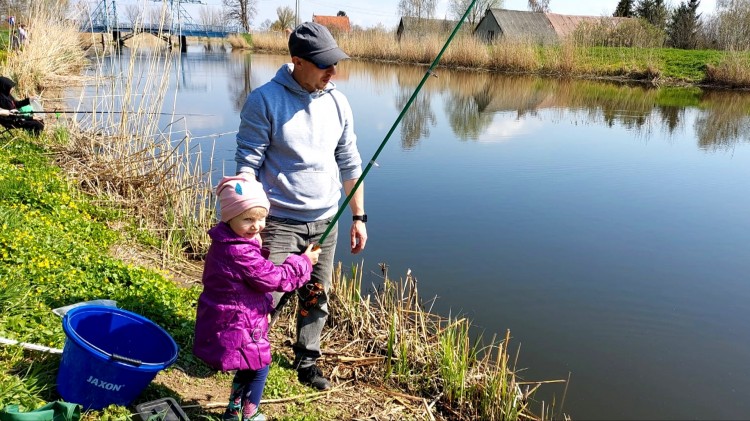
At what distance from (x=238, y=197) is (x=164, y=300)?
1.53 m

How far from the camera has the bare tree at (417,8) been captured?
42750 mm

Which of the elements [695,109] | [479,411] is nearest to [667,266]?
[479,411]

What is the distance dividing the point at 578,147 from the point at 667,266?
17.7 ft

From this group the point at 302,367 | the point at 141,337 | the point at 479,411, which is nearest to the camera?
the point at 141,337

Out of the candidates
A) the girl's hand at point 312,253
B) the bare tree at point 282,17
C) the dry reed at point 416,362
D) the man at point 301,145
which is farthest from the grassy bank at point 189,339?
the bare tree at point 282,17

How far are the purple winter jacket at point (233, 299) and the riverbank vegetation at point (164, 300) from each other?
45 centimetres

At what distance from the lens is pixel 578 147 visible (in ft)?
35.8

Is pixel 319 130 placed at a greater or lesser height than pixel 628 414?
greater

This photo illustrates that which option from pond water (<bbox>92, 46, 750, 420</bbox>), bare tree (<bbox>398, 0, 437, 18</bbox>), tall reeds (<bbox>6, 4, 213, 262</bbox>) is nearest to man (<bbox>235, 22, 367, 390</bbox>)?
pond water (<bbox>92, 46, 750, 420</bbox>)

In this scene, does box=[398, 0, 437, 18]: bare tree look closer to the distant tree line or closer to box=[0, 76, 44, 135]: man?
the distant tree line

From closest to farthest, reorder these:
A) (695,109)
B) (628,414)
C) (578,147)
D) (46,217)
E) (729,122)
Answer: (628,414), (46,217), (578,147), (729,122), (695,109)

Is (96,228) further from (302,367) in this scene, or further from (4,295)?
(302,367)

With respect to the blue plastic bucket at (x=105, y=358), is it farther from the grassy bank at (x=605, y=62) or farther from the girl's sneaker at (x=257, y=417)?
the grassy bank at (x=605, y=62)

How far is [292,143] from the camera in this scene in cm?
278
